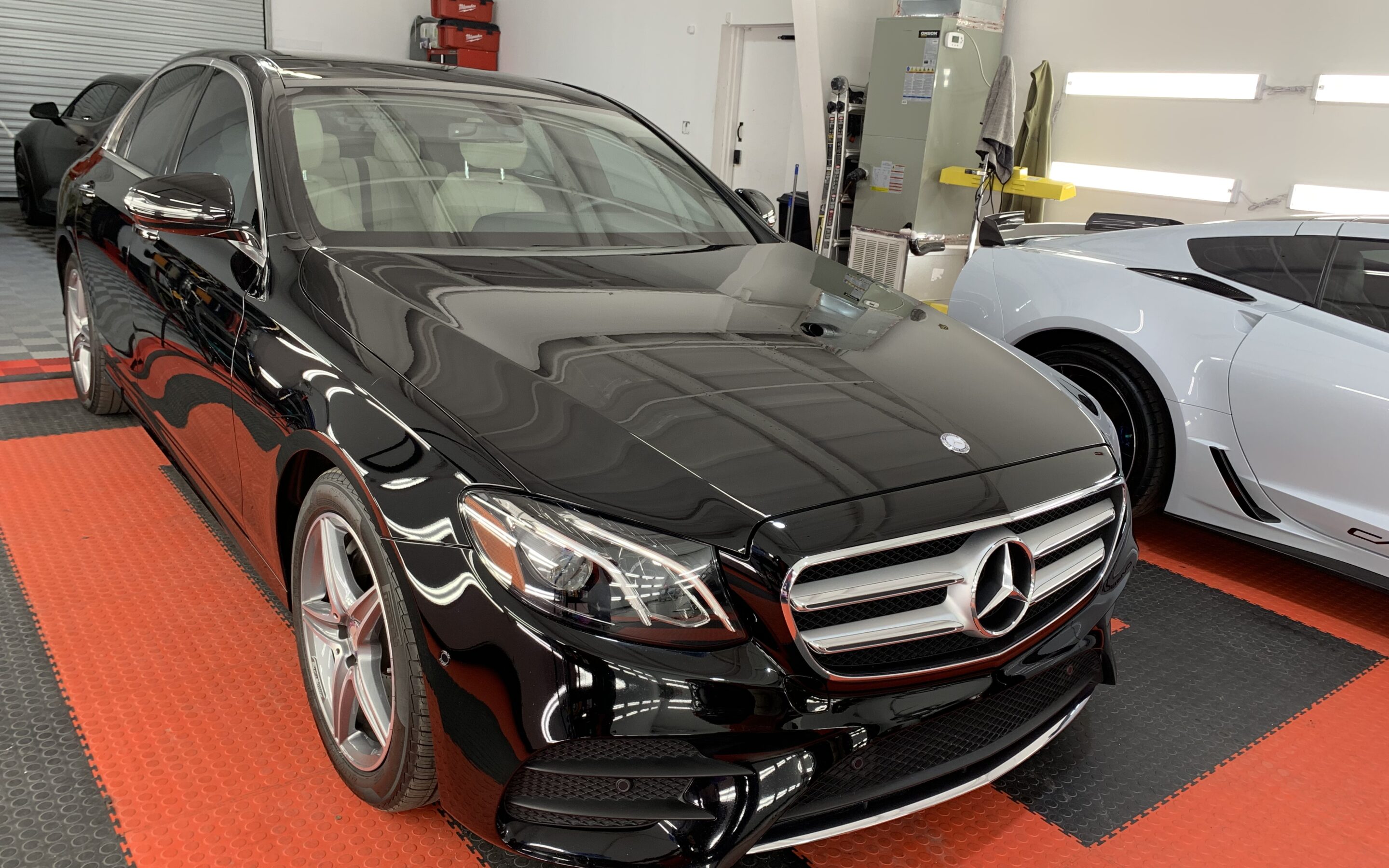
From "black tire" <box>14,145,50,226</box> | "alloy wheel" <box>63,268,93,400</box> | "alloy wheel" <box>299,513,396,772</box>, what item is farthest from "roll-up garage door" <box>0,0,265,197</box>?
"alloy wheel" <box>299,513,396,772</box>

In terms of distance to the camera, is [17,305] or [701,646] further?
[17,305]

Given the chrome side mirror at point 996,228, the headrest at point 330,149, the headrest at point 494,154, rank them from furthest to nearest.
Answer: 1. the chrome side mirror at point 996,228
2. the headrest at point 494,154
3. the headrest at point 330,149

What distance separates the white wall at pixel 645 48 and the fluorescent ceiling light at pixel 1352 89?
4442 mm

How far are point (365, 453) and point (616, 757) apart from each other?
0.58m

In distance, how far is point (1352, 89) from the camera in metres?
5.33

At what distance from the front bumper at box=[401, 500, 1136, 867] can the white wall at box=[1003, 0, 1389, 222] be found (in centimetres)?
533

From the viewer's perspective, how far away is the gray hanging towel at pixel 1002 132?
6.32 m

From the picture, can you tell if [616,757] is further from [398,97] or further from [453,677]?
[398,97]

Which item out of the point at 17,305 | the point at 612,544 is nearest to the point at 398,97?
the point at 612,544

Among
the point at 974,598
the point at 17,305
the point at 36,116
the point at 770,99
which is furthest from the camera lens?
the point at 770,99

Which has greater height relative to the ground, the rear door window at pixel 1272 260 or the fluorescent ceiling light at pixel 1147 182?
the fluorescent ceiling light at pixel 1147 182

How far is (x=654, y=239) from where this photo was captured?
2.21 metres

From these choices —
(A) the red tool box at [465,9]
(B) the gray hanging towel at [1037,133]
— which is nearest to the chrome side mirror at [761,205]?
(B) the gray hanging towel at [1037,133]

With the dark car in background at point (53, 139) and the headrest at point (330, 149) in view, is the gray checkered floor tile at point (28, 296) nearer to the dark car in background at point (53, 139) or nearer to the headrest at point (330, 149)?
the dark car in background at point (53, 139)
